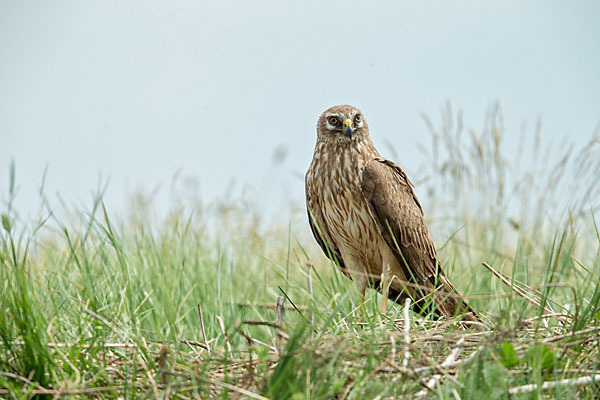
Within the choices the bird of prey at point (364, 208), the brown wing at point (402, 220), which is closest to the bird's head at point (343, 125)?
the bird of prey at point (364, 208)

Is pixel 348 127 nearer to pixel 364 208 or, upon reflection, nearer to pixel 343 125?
pixel 343 125

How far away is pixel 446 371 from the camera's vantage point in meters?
1.98

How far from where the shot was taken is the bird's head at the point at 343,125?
3922 mm

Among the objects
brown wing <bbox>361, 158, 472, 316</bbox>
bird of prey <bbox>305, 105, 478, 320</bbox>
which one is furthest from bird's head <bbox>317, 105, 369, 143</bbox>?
brown wing <bbox>361, 158, 472, 316</bbox>

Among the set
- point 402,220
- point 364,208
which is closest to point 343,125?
point 364,208

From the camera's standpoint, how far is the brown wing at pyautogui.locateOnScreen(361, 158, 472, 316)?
12.0 ft

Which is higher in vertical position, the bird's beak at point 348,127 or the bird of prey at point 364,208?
the bird's beak at point 348,127

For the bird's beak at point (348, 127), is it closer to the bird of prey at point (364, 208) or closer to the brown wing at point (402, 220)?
the bird of prey at point (364, 208)

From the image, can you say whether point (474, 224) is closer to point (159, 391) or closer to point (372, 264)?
point (372, 264)

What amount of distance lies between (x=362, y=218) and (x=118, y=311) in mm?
1582

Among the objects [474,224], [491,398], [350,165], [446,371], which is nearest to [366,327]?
[446,371]

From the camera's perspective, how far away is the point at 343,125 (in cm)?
393

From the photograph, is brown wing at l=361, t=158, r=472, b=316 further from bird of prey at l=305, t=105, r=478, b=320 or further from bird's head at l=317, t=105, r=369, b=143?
bird's head at l=317, t=105, r=369, b=143

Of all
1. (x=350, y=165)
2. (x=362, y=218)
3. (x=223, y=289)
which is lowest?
(x=223, y=289)
